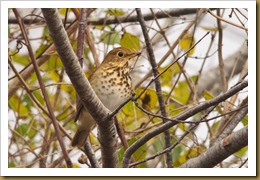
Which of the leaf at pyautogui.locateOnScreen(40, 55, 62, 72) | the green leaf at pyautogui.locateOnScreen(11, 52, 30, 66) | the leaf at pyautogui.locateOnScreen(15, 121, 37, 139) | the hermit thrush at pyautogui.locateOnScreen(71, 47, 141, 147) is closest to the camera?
the hermit thrush at pyautogui.locateOnScreen(71, 47, 141, 147)

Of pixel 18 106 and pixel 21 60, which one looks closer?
pixel 18 106

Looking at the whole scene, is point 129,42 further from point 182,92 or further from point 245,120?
point 182,92

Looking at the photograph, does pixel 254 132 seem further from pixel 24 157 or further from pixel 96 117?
pixel 24 157

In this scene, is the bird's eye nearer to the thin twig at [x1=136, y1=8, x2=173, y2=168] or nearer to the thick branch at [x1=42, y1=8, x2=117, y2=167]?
the thin twig at [x1=136, y1=8, x2=173, y2=168]

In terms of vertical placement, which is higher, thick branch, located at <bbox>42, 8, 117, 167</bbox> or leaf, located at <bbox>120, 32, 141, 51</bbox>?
leaf, located at <bbox>120, 32, 141, 51</bbox>

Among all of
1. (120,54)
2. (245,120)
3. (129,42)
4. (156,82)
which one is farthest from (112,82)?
(245,120)

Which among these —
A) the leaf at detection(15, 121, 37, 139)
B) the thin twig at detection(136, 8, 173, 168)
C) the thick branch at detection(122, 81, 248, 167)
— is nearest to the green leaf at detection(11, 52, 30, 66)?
the leaf at detection(15, 121, 37, 139)

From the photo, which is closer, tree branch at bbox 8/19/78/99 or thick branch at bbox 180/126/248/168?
thick branch at bbox 180/126/248/168
